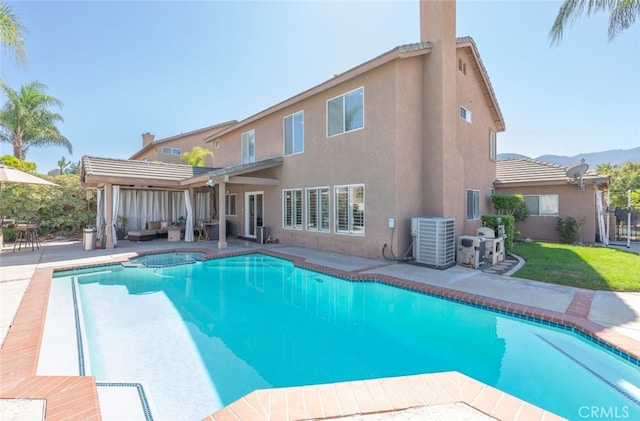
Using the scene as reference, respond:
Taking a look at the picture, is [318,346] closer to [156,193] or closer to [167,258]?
[167,258]

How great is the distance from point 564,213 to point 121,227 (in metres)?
26.1

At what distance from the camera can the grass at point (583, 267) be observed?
8.27m

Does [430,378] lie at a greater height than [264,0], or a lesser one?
lesser

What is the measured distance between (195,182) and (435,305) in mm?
13522

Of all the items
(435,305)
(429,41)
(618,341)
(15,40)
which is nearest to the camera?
(618,341)

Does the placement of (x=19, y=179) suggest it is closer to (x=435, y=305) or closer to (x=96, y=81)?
(x=96, y=81)

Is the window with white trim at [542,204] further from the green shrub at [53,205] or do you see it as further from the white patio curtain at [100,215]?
the green shrub at [53,205]

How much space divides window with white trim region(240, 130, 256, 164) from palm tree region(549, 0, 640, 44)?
15472 millimetres

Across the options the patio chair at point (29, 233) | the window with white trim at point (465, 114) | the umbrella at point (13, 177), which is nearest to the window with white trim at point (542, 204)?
the window with white trim at point (465, 114)

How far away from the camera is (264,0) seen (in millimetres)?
14219

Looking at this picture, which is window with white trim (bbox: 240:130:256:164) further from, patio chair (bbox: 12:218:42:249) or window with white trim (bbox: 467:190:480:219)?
window with white trim (bbox: 467:190:480:219)

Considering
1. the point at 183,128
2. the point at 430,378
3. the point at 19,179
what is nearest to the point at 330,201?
the point at 430,378

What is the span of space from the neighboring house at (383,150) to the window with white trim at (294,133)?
5 cm

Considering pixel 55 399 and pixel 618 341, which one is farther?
pixel 618 341
